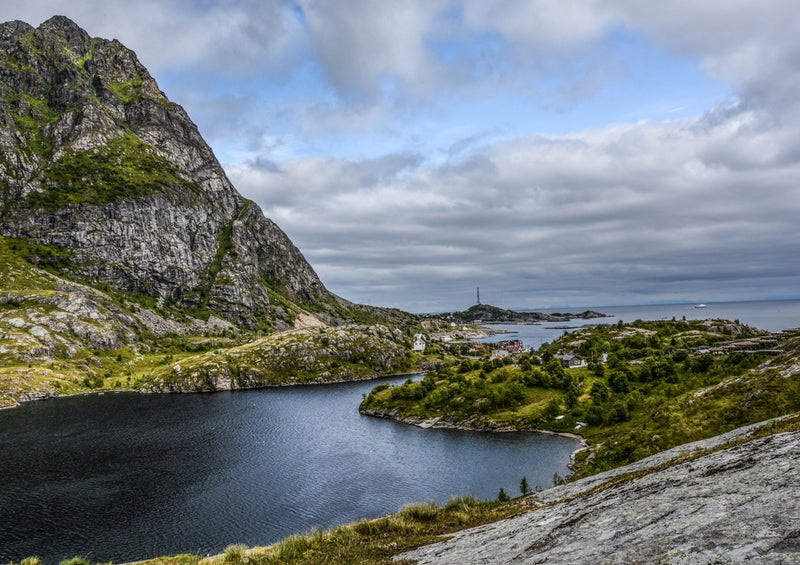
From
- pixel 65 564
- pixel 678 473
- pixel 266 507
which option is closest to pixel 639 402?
pixel 266 507

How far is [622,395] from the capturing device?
111m

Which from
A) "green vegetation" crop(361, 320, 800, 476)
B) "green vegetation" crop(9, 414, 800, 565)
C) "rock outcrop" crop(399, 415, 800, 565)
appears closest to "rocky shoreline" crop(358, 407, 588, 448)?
"green vegetation" crop(361, 320, 800, 476)

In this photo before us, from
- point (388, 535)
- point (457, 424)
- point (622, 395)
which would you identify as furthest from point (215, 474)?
point (622, 395)

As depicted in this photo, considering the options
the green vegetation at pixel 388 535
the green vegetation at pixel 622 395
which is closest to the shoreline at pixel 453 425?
the green vegetation at pixel 622 395

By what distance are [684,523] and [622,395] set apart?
112824 mm

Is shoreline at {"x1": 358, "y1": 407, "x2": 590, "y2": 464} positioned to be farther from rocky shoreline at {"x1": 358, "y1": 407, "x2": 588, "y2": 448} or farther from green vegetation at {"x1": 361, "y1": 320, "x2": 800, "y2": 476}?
green vegetation at {"x1": 361, "y1": 320, "x2": 800, "y2": 476}

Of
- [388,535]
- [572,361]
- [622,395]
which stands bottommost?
[622,395]

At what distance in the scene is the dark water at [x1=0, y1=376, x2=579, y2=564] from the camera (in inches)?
2430

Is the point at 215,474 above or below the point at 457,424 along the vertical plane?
below

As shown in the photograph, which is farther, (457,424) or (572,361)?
(572,361)

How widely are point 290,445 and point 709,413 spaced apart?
296 ft

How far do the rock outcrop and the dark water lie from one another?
52.6 metres

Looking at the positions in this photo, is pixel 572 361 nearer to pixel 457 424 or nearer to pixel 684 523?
pixel 457 424

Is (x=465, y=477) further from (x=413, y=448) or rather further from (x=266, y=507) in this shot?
(x=266, y=507)
